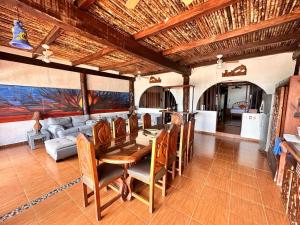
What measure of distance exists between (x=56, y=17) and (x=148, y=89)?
609cm

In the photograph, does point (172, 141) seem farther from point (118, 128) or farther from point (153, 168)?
point (118, 128)

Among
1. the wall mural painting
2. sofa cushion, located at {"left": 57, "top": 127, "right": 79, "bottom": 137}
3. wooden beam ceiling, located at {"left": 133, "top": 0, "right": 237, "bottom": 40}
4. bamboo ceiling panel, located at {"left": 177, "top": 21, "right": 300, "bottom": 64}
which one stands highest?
bamboo ceiling panel, located at {"left": 177, "top": 21, "right": 300, "bottom": 64}

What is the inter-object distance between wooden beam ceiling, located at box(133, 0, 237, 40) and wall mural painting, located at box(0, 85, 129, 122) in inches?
158

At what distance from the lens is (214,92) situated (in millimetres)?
5738

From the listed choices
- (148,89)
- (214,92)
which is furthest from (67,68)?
(214,92)

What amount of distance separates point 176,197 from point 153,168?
2.48 feet

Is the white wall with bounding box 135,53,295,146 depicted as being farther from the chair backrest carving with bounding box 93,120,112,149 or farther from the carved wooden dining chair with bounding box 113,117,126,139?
the chair backrest carving with bounding box 93,120,112,149

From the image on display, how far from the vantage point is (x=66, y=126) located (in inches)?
179

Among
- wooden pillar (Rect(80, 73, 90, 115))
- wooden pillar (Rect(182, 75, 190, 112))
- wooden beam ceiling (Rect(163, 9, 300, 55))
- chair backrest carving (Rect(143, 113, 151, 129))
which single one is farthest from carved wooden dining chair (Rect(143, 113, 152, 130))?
wooden pillar (Rect(80, 73, 90, 115))

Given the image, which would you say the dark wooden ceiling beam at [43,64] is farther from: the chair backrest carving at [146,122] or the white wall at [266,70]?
the white wall at [266,70]

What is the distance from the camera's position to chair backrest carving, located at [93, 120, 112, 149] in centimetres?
219

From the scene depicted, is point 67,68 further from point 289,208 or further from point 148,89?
point 289,208

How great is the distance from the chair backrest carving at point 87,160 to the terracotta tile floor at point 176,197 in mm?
491

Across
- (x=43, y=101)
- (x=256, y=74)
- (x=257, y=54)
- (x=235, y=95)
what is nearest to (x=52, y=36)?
(x=43, y=101)
